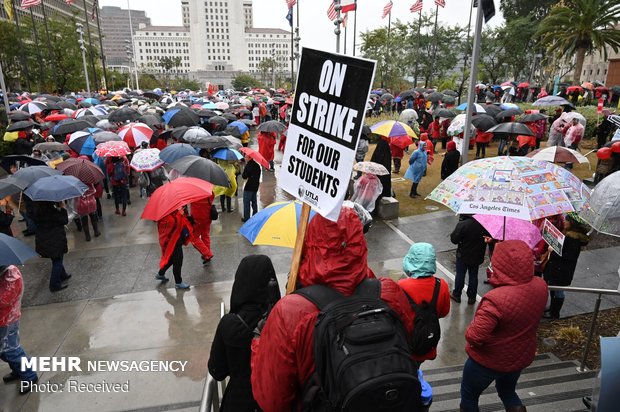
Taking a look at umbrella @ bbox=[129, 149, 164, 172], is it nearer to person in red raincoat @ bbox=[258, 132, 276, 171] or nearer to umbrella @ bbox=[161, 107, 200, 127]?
person in red raincoat @ bbox=[258, 132, 276, 171]

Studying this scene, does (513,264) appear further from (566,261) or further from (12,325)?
(12,325)

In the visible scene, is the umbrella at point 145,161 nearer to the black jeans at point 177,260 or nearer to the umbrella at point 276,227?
the black jeans at point 177,260

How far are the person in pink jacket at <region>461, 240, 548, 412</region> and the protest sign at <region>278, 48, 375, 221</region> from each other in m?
1.72

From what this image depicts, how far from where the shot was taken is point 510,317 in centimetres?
308

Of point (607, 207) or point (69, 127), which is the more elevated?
point (607, 207)

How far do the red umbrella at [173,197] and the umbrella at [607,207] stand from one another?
4.67 m

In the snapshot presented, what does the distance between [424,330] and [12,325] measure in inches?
169

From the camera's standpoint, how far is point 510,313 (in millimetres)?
3070

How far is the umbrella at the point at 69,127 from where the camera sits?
12.1m

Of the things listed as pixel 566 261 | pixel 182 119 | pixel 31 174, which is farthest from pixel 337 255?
pixel 182 119

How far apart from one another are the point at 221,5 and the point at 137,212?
16004cm

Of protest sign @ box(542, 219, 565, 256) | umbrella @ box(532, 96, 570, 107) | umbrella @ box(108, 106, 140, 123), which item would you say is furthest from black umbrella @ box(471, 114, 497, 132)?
umbrella @ box(108, 106, 140, 123)

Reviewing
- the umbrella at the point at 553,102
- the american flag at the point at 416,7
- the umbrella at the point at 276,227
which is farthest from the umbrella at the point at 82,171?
the american flag at the point at 416,7

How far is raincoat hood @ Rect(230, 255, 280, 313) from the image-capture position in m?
2.78
